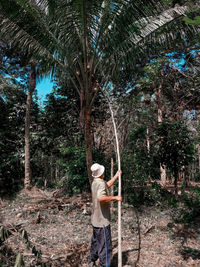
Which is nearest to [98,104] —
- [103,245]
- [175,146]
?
[175,146]

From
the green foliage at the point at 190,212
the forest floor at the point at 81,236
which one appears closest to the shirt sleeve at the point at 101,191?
the forest floor at the point at 81,236

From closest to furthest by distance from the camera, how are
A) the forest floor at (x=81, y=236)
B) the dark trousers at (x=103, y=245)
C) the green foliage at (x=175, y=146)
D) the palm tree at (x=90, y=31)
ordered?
the dark trousers at (x=103, y=245)
the forest floor at (x=81, y=236)
the palm tree at (x=90, y=31)
the green foliage at (x=175, y=146)

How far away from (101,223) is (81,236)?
177 cm

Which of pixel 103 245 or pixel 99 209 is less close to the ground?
pixel 99 209

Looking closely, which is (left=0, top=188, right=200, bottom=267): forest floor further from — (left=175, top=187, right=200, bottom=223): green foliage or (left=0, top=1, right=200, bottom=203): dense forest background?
(left=0, top=1, right=200, bottom=203): dense forest background

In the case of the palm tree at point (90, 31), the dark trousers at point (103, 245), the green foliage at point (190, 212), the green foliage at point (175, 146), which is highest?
the palm tree at point (90, 31)

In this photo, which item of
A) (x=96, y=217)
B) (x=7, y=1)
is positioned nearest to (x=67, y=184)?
(x=96, y=217)

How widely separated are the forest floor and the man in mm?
635

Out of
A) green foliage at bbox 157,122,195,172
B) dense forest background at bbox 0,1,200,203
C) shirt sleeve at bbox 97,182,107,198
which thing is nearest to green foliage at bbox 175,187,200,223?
dense forest background at bbox 0,1,200,203

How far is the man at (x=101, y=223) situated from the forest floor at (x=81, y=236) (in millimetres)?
635

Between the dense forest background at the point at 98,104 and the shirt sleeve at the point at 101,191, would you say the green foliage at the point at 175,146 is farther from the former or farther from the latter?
the shirt sleeve at the point at 101,191

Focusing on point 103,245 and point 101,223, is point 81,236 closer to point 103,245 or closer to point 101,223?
point 103,245

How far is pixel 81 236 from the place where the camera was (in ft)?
13.7

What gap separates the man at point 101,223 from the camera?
268 cm
